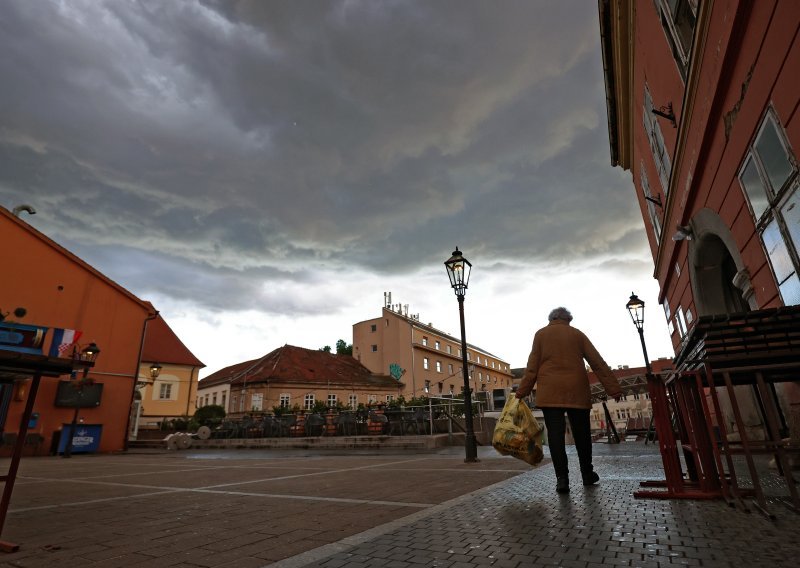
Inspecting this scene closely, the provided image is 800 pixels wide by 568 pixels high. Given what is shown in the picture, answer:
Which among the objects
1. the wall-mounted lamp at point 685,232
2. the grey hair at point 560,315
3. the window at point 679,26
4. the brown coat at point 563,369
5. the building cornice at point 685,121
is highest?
the window at point 679,26

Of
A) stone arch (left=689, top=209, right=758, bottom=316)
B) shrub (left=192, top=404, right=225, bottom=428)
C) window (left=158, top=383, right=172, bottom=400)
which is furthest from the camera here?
window (left=158, top=383, right=172, bottom=400)

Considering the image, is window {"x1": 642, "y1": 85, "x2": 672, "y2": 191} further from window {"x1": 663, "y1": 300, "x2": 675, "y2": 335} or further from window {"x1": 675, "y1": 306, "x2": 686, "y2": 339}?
window {"x1": 663, "y1": 300, "x2": 675, "y2": 335}

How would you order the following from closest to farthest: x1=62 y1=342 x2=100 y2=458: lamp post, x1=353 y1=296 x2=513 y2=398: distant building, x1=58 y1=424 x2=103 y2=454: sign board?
x1=62 y1=342 x2=100 y2=458: lamp post
x1=58 y1=424 x2=103 y2=454: sign board
x1=353 y1=296 x2=513 y2=398: distant building

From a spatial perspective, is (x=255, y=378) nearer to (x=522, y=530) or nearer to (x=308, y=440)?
(x=308, y=440)

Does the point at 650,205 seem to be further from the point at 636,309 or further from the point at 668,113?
the point at 668,113

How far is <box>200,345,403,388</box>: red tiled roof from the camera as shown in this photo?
130ft

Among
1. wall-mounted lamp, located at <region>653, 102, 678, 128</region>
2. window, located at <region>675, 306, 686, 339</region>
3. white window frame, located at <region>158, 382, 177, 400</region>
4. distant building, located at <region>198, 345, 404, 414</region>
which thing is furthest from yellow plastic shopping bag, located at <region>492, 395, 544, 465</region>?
white window frame, located at <region>158, 382, 177, 400</region>

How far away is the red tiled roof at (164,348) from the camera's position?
1417 inches

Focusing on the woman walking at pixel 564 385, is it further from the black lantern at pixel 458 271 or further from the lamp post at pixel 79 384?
the lamp post at pixel 79 384

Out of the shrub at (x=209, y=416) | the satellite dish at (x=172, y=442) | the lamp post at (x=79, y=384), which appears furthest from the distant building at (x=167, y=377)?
the lamp post at (x=79, y=384)

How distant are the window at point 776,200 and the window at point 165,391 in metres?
39.7

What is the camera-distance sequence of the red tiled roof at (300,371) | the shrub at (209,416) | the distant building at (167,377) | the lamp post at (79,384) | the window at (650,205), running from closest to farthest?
1. the window at (650,205)
2. the lamp post at (79,384)
3. the shrub at (209,416)
4. the distant building at (167,377)
5. the red tiled roof at (300,371)

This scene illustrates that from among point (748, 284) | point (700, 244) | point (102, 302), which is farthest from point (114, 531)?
point (102, 302)

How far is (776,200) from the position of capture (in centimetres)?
489
